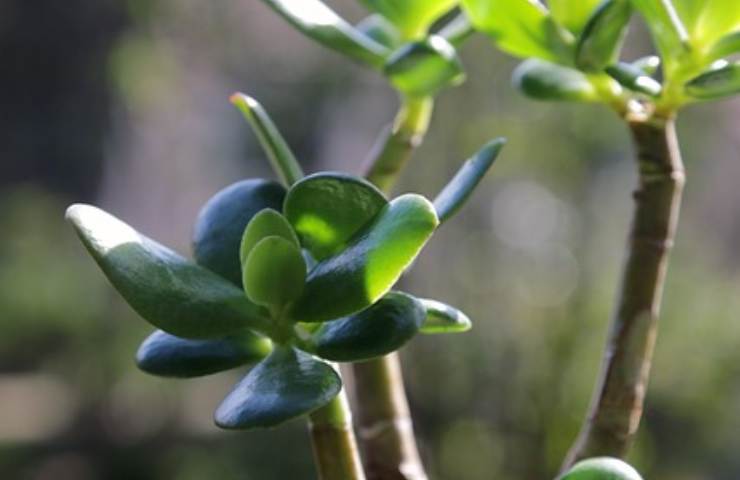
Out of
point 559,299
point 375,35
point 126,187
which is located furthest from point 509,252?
point 126,187

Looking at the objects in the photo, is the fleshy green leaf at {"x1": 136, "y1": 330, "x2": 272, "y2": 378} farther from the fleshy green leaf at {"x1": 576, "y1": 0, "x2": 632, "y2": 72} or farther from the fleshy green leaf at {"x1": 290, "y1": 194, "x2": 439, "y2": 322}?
the fleshy green leaf at {"x1": 576, "y1": 0, "x2": 632, "y2": 72}


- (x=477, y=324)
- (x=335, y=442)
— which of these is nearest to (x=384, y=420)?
(x=335, y=442)

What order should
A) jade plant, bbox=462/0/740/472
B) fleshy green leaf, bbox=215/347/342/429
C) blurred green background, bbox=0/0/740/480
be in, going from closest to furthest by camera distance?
fleshy green leaf, bbox=215/347/342/429, jade plant, bbox=462/0/740/472, blurred green background, bbox=0/0/740/480

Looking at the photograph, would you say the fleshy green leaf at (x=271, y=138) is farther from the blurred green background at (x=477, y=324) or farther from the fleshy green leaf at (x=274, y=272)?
the blurred green background at (x=477, y=324)

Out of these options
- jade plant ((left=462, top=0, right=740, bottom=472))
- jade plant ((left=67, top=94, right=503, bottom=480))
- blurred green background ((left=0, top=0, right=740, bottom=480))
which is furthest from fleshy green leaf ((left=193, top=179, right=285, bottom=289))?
blurred green background ((left=0, top=0, right=740, bottom=480))

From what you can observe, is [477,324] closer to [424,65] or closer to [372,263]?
[424,65]
